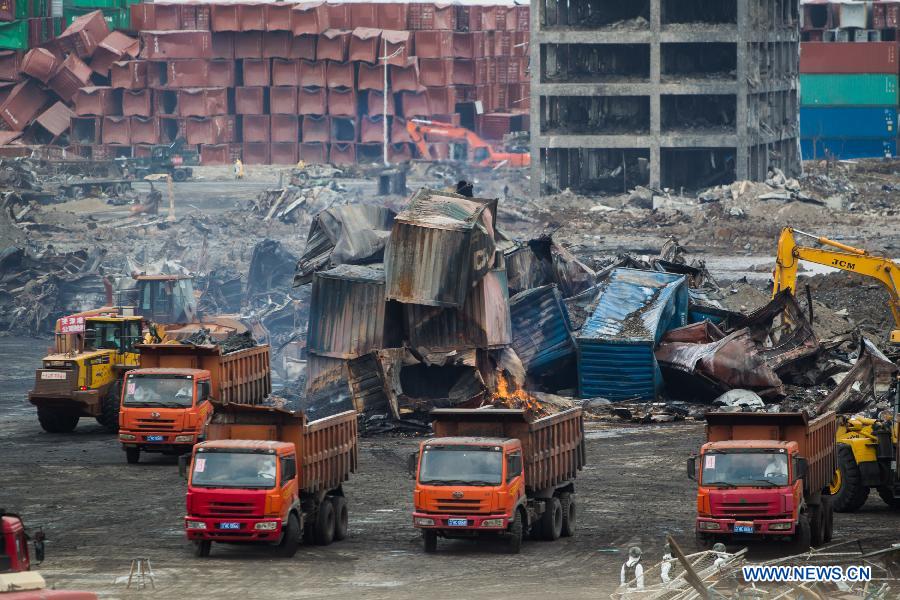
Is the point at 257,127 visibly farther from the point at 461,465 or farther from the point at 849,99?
the point at 461,465

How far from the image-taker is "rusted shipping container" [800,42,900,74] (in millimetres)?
128500

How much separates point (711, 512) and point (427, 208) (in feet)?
59.7

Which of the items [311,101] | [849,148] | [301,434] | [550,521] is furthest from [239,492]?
[849,148]

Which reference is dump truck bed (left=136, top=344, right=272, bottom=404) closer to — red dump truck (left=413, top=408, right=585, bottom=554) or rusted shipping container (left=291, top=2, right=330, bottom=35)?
red dump truck (left=413, top=408, right=585, bottom=554)

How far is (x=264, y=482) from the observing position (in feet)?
81.0

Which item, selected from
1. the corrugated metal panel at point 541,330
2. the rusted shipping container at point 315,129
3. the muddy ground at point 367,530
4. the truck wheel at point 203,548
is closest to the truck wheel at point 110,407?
the muddy ground at point 367,530

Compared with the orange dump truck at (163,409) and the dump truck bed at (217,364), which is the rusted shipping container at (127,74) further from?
the orange dump truck at (163,409)

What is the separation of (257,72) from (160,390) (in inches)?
3216

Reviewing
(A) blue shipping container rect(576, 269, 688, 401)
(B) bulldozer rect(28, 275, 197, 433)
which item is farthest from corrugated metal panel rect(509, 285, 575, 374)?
(B) bulldozer rect(28, 275, 197, 433)

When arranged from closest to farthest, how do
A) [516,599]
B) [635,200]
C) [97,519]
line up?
[516,599], [97,519], [635,200]

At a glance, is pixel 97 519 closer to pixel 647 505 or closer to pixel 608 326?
pixel 647 505

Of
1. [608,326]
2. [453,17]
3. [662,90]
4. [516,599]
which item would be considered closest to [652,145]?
[662,90]

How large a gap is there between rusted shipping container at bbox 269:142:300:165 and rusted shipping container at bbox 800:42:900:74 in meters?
42.4

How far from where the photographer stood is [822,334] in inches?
1907
